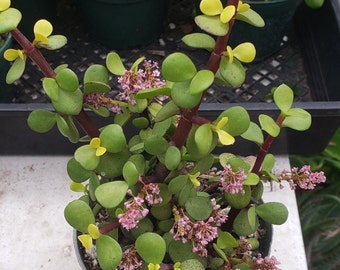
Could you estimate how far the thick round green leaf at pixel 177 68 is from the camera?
15.8 inches

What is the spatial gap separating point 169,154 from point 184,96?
0.08m

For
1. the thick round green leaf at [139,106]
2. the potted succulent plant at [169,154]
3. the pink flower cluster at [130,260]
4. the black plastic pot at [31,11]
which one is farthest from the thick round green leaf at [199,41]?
the black plastic pot at [31,11]

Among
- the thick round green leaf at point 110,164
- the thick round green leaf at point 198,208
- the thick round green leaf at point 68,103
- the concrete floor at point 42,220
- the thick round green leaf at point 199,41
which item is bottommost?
the concrete floor at point 42,220

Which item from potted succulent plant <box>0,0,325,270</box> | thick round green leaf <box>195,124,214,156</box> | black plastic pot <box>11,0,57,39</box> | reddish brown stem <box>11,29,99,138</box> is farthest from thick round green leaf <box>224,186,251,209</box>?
black plastic pot <box>11,0,57,39</box>

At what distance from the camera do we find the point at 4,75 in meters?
0.87

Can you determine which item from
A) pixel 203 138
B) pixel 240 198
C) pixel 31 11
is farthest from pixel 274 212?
pixel 31 11

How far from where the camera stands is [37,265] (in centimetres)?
78

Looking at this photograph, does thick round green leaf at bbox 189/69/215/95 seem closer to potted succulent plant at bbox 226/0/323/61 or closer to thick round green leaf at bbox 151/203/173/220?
thick round green leaf at bbox 151/203/173/220

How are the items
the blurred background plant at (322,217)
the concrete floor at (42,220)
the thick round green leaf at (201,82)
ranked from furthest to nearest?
the blurred background plant at (322,217)
the concrete floor at (42,220)
the thick round green leaf at (201,82)

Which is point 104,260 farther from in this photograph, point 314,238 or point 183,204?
point 314,238

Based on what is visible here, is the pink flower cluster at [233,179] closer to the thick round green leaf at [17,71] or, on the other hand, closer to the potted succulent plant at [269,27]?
the thick round green leaf at [17,71]

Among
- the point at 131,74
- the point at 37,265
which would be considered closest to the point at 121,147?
the point at 131,74

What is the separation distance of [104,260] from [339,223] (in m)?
0.59

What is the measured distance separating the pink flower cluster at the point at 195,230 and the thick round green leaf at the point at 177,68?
0.15 m
